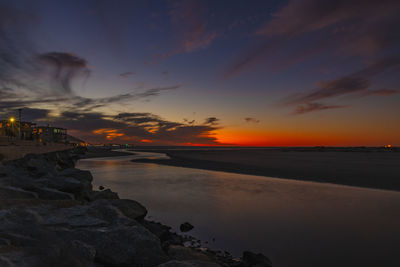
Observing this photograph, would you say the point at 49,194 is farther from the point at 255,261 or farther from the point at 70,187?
the point at 255,261

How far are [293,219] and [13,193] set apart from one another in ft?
36.3

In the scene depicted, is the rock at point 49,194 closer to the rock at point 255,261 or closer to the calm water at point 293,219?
the calm water at point 293,219

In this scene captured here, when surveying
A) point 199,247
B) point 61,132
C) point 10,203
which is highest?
point 61,132

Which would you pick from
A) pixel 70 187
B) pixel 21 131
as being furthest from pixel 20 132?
pixel 70 187

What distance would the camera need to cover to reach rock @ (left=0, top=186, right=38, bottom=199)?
7723 millimetres

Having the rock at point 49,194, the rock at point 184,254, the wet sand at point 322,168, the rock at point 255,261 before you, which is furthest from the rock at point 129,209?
the wet sand at point 322,168

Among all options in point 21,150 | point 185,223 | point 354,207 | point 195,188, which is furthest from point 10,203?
point 21,150

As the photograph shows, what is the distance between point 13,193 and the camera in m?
8.08

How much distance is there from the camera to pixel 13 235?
13.8ft

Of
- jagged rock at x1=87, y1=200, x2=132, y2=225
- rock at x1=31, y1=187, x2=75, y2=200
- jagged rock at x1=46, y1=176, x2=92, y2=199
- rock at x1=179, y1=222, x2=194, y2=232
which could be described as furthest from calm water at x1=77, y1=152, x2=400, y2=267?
rock at x1=31, y1=187, x2=75, y2=200

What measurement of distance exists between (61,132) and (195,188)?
109 m

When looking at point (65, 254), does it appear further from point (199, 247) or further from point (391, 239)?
point (391, 239)

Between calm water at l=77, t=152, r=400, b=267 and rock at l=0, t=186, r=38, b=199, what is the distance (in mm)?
4915

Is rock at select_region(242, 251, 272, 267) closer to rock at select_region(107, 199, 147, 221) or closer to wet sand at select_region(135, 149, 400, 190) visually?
rock at select_region(107, 199, 147, 221)
